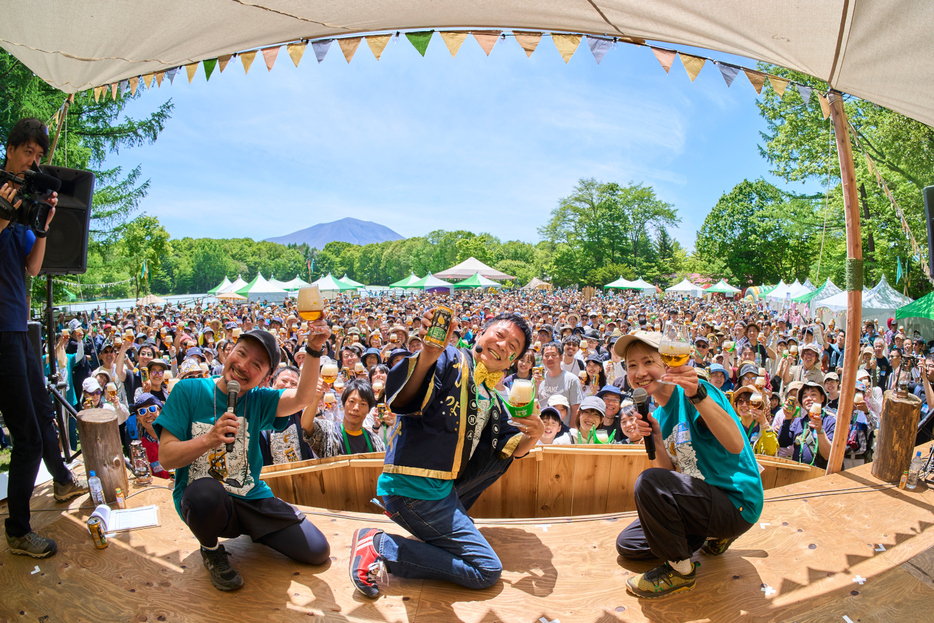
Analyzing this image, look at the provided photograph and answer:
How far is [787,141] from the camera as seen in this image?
26766 millimetres

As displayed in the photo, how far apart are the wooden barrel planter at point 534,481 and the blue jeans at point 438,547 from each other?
3.47 feet

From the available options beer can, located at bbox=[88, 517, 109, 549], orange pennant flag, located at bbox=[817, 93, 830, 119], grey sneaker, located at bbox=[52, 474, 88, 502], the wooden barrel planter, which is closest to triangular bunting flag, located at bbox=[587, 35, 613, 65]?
orange pennant flag, located at bbox=[817, 93, 830, 119]

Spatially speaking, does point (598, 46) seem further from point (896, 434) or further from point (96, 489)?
point (96, 489)

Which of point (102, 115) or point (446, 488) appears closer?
point (446, 488)

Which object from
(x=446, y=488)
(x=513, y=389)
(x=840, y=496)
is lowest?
(x=840, y=496)

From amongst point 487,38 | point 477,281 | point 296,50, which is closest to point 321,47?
point 296,50

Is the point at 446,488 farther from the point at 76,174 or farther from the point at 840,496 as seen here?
the point at 76,174

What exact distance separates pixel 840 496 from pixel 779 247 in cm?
5379

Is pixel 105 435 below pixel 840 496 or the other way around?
the other way around

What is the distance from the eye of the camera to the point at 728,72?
136 inches

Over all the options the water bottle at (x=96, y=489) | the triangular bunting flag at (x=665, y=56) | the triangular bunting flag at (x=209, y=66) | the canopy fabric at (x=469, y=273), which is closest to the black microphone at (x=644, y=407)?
the triangular bunting flag at (x=665, y=56)

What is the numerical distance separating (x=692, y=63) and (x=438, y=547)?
3.63 metres

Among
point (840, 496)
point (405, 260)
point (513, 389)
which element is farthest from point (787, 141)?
point (405, 260)

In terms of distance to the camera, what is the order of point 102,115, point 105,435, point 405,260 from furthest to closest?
point 405,260
point 102,115
point 105,435
